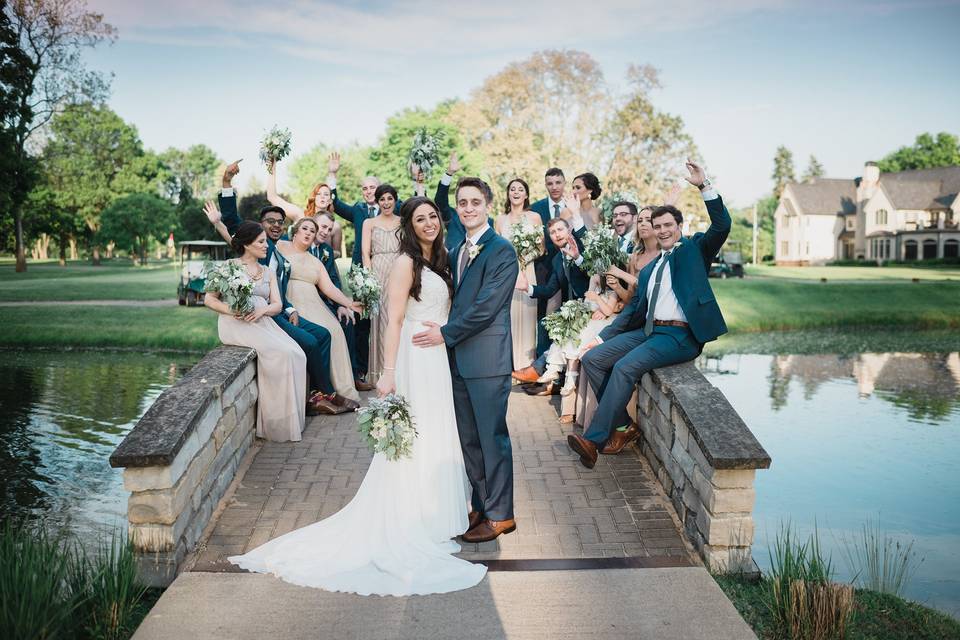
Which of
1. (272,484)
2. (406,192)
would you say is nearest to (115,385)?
(272,484)

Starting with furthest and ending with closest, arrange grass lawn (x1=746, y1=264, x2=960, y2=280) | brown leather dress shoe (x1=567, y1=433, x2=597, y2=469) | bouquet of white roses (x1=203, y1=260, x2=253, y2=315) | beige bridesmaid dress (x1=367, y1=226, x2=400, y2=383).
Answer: grass lawn (x1=746, y1=264, x2=960, y2=280), beige bridesmaid dress (x1=367, y1=226, x2=400, y2=383), bouquet of white roses (x1=203, y1=260, x2=253, y2=315), brown leather dress shoe (x1=567, y1=433, x2=597, y2=469)

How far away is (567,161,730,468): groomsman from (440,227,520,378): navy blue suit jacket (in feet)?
5.31

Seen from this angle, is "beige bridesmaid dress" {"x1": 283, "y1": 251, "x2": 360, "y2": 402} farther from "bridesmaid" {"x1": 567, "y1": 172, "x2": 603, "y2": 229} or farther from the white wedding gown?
the white wedding gown

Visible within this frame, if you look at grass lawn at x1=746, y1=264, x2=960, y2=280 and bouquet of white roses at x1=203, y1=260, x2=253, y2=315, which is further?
grass lawn at x1=746, y1=264, x2=960, y2=280

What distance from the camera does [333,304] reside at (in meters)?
9.77

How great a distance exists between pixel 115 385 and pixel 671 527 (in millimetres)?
11277

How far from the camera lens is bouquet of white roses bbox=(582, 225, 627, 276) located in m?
7.84

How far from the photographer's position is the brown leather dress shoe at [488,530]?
17.0 feet

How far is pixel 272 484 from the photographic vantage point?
6.24m

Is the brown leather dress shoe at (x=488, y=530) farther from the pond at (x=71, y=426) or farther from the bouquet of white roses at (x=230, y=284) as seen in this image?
the bouquet of white roses at (x=230, y=284)

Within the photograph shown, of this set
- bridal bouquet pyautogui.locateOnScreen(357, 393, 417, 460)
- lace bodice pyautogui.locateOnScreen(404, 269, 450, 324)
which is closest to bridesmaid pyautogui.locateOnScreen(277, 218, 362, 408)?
lace bodice pyautogui.locateOnScreen(404, 269, 450, 324)

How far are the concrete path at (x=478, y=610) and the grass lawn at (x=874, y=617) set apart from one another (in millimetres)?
208

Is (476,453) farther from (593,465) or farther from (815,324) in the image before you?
(815,324)

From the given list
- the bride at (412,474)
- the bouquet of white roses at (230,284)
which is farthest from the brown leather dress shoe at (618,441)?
the bouquet of white roses at (230,284)
